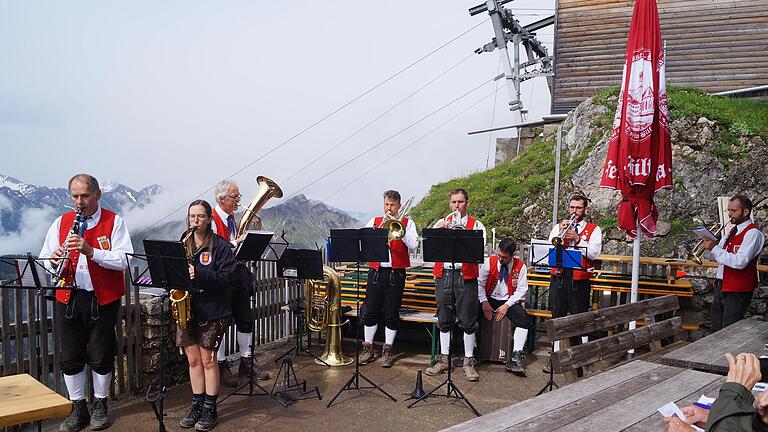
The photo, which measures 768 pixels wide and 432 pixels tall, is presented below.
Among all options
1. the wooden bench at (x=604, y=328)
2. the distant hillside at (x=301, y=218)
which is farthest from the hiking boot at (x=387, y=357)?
the wooden bench at (x=604, y=328)

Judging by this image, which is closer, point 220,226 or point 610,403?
point 610,403

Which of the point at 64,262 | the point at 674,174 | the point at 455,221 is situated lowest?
the point at 64,262

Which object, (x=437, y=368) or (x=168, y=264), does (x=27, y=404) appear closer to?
(x=168, y=264)

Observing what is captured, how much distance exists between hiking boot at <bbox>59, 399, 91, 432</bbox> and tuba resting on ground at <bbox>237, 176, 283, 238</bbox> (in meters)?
2.22

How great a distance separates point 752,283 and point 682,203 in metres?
6.23

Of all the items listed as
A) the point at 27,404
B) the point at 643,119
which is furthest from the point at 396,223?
the point at 27,404

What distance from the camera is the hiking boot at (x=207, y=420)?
473 cm

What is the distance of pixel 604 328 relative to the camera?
4.37m

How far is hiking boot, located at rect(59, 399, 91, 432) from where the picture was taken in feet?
15.5

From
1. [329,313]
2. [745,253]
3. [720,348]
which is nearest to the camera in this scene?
[720,348]

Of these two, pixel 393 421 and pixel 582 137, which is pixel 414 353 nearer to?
pixel 393 421

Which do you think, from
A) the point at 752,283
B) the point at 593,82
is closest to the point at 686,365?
the point at 752,283

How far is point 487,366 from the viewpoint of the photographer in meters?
6.89

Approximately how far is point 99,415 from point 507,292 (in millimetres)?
4692
